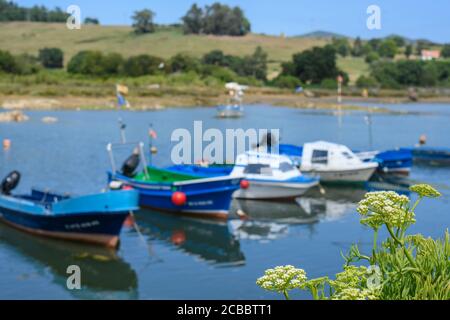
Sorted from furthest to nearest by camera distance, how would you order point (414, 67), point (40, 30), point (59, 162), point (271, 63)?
point (40, 30) < point (271, 63) < point (414, 67) < point (59, 162)

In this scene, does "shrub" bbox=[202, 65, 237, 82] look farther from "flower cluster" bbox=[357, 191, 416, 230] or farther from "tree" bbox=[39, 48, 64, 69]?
"flower cluster" bbox=[357, 191, 416, 230]

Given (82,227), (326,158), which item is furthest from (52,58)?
(82,227)

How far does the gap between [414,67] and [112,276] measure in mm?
102734

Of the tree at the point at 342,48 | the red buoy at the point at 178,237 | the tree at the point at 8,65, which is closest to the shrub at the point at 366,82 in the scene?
the tree at the point at 342,48

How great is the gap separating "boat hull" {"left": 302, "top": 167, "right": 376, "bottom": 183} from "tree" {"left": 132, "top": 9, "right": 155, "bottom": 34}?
4814 inches

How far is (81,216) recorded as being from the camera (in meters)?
17.5

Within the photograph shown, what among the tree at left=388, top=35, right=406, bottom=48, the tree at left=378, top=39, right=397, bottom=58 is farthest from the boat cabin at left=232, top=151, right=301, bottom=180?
the tree at left=388, top=35, right=406, bottom=48

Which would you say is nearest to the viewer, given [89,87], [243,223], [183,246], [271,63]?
[183,246]

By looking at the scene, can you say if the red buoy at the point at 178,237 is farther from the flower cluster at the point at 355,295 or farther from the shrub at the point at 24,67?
the shrub at the point at 24,67

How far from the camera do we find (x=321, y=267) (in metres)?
16.0

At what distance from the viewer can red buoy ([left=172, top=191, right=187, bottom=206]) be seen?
2156 cm

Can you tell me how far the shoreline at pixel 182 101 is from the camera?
7469cm
